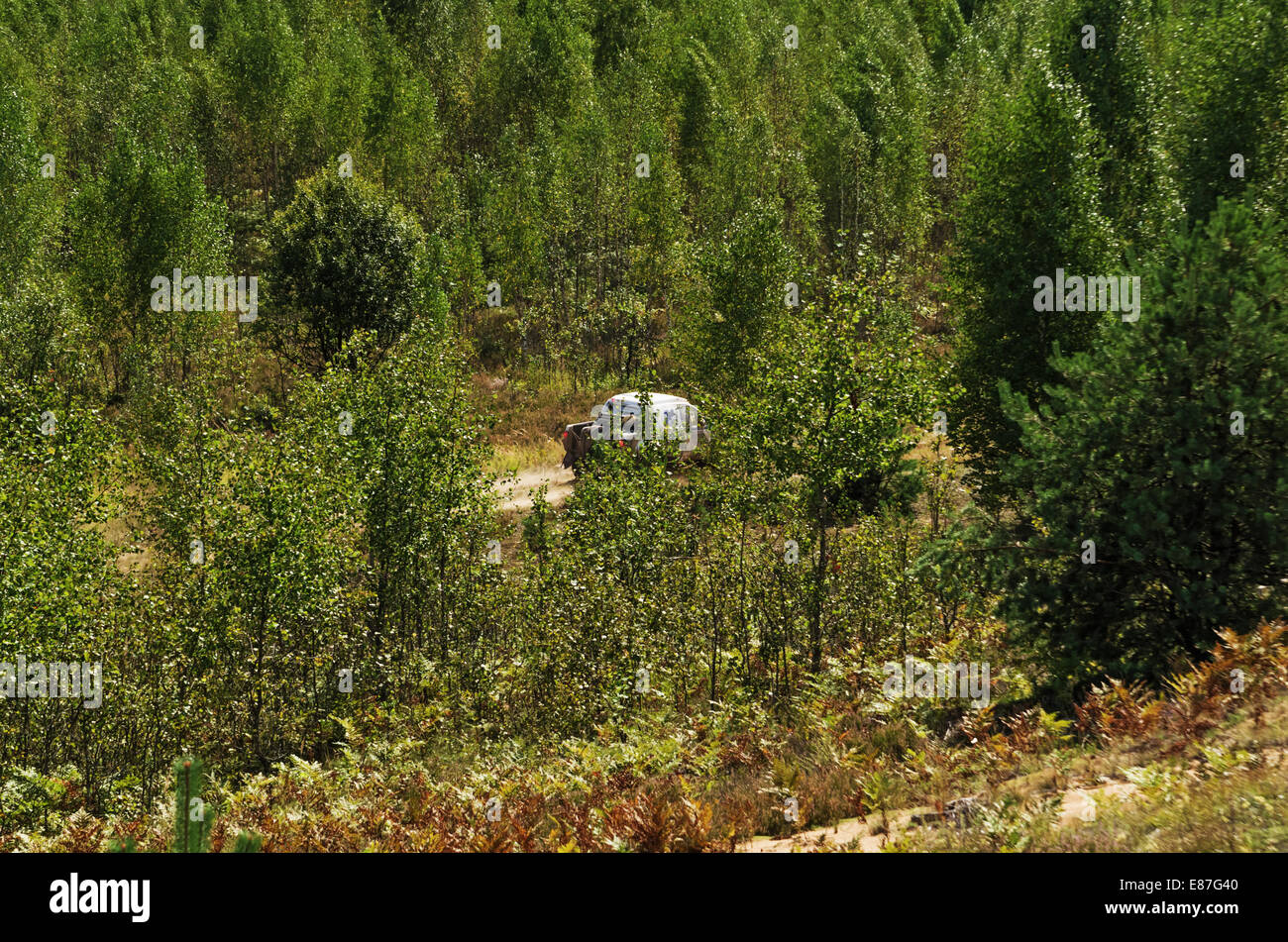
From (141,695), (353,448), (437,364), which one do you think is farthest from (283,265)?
(141,695)

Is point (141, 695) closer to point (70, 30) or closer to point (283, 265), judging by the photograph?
point (283, 265)

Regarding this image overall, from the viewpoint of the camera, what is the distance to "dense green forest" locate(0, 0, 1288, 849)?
13.3 m

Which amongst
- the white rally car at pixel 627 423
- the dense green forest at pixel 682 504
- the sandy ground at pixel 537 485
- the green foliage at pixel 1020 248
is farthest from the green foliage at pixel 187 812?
the sandy ground at pixel 537 485

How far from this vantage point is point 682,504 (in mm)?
23812

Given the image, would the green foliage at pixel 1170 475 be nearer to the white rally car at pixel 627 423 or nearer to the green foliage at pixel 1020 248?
the green foliage at pixel 1020 248

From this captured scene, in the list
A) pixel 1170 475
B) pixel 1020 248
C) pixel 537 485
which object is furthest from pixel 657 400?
pixel 1170 475

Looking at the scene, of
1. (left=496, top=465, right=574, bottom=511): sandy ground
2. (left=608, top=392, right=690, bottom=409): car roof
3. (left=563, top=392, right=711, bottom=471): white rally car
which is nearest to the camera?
(left=563, top=392, right=711, bottom=471): white rally car

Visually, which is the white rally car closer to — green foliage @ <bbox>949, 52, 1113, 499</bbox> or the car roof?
the car roof

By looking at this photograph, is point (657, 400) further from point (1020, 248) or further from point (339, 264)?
point (1020, 248)

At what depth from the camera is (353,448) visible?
21344mm

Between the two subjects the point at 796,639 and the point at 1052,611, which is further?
the point at 796,639

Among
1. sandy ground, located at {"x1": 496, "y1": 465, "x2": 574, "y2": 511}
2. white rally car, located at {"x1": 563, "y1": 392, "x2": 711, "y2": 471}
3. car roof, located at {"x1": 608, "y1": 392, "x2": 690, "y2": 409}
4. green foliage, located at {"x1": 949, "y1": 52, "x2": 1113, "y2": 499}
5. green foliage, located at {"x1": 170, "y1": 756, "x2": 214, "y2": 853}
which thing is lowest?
green foliage, located at {"x1": 170, "y1": 756, "x2": 214, "y2": 853}

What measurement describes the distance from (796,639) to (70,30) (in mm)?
79993

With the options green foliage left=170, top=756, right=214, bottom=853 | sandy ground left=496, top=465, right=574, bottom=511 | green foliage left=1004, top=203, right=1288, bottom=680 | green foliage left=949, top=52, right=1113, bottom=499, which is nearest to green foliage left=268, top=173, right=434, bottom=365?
sandy ground left=496, top=465, right=574, bottom=511
